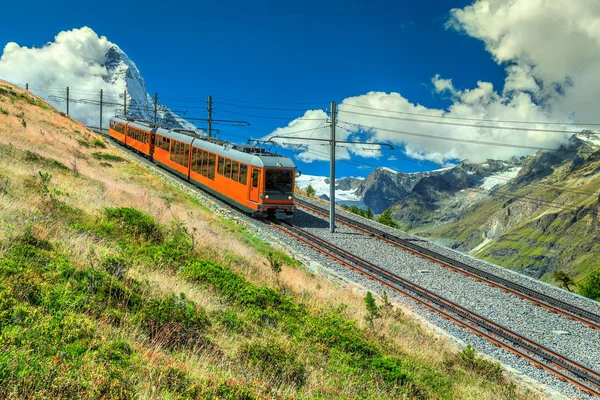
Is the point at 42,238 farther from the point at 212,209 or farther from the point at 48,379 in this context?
the point at 212,209

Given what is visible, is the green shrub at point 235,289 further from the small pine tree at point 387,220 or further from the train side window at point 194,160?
the small pine tree at point 387,220

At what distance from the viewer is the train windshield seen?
23.7 metres

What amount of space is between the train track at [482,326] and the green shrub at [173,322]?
32.4 ft

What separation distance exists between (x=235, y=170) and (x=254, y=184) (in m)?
2.08

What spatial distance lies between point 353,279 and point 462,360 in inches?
272

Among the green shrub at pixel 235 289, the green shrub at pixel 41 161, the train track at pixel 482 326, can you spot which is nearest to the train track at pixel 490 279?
the train track at pixel 482 326

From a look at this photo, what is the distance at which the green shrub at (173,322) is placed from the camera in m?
6.19

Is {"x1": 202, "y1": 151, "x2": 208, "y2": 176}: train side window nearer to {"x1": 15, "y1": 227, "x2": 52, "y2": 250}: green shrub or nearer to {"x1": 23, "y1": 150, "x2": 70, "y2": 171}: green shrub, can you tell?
{"x1": 23, "y1": 150, "x2": 70, "y2": 171}: green shrub

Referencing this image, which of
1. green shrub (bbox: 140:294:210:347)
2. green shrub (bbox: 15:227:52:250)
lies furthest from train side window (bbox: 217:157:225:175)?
green shrub (bbox: 140:294:210:347)

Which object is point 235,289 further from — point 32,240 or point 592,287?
point 592,287

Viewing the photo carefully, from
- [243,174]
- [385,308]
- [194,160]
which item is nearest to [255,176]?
[243,174]

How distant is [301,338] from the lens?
26.7 feet

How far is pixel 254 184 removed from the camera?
23.8 m

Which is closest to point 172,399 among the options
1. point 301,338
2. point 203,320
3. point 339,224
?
point 203,320
